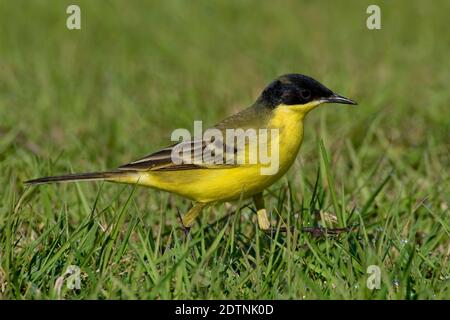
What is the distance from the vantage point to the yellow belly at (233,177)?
4.75 meters

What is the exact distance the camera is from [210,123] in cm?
733

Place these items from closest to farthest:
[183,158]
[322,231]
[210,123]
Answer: [322,231] → [183,158] → [210,123]

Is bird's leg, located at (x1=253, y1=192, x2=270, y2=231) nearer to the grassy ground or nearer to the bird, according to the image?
the bird

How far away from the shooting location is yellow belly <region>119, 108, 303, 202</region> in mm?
4746

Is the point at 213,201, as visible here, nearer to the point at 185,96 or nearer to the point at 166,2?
the point at 185,96

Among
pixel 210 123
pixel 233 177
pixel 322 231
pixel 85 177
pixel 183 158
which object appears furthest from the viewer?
pixel 210 123

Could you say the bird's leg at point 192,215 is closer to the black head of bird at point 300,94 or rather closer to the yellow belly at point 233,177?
the yellow belly at point 233,177

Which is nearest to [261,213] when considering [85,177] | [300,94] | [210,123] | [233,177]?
[233,177]

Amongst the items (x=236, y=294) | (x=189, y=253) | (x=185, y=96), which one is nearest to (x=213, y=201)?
(x=189, y=253)

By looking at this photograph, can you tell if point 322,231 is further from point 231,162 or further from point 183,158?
point 183,158

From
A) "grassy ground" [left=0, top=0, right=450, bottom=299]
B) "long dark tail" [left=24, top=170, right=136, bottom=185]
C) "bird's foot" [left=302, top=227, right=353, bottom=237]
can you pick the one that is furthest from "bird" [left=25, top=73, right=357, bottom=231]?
"bird's foot" [left=302, top=227, right=353, bottom=237]

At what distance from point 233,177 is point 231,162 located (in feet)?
0.31

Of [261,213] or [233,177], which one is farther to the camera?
[261,213]

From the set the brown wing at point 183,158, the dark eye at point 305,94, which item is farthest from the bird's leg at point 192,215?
the dark eye at point 305,94
